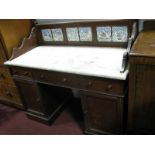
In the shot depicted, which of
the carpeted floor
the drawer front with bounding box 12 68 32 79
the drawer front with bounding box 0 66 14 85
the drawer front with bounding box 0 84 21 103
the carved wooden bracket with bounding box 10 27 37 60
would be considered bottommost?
the carpeted floor

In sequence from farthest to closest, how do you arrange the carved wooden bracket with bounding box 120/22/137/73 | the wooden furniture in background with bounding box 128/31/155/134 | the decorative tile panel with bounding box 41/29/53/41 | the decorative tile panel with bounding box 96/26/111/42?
the decorative tile panel with bounding box 41/29/53/41 → the decorative tile panel with bounding box 96/26/111/42 → the carved wooden bracket with bounding box 120/22/137/73 → the wooden furniture in background with bounding box 128/31/155/134

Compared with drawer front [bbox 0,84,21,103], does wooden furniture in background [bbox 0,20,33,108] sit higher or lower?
higher

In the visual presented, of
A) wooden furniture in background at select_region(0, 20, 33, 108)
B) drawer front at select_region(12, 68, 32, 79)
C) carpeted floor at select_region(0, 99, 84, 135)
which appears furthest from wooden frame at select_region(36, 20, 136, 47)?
carpeted floor at select_region(0, 99, 84, 135)

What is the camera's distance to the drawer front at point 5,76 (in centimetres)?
192

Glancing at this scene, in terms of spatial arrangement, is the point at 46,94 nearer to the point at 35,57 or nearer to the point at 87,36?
the point at 35,57

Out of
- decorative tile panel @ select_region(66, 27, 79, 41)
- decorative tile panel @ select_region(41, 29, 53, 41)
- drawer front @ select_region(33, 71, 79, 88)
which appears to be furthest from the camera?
decorative tile panel @ select_region(41, 29, 53, 41)

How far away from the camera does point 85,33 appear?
1.60m

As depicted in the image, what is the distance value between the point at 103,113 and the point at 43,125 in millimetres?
831

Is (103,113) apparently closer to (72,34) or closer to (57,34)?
(72,34)

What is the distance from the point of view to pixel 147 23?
51.4 inches

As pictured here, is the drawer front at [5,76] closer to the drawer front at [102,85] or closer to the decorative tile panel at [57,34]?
the decorative tile panel at [57,34]

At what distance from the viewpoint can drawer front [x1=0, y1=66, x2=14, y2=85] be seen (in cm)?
192

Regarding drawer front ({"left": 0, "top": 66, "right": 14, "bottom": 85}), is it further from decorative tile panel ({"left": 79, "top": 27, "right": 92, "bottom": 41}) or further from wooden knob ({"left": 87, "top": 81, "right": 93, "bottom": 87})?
wooden knob ({"left": 87, "top": 81, "right": 93, "bottom": 87})
